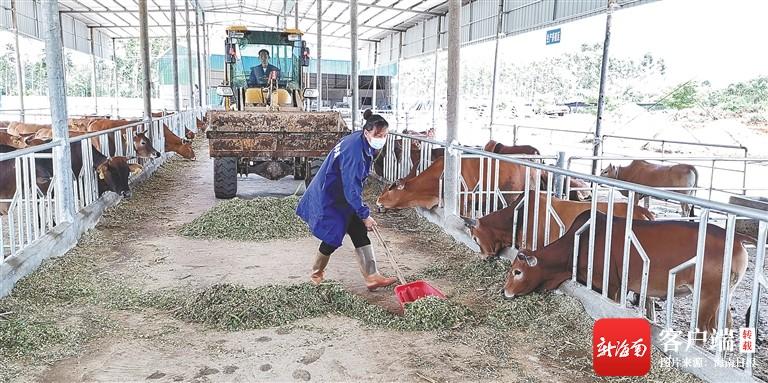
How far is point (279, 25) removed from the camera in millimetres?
38469

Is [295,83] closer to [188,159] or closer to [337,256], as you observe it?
[188,159]

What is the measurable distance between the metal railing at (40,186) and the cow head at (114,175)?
0.17 m

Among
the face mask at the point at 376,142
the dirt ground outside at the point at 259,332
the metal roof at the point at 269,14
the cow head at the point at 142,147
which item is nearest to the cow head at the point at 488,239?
the dirt ground outside at the point at 259,332

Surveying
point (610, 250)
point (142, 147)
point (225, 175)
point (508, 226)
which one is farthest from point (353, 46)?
point (610, 250)

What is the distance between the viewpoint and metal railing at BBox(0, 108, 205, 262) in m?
5.57

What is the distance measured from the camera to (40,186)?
7.71 metres

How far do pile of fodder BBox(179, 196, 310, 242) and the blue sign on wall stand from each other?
8263mm

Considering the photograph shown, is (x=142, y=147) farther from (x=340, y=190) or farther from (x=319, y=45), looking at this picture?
(x=319, y=45)

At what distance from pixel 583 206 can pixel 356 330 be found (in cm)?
245

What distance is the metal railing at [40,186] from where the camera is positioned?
5.57 m

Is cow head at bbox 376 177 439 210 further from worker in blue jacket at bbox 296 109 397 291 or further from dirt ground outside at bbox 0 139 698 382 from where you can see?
worker in blue jacket at bbox 296 109 397 291

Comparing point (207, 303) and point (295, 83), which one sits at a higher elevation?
point (295, 83)

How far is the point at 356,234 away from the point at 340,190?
0.48m

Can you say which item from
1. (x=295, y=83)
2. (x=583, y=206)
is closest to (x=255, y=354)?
(x=583, y=206)
